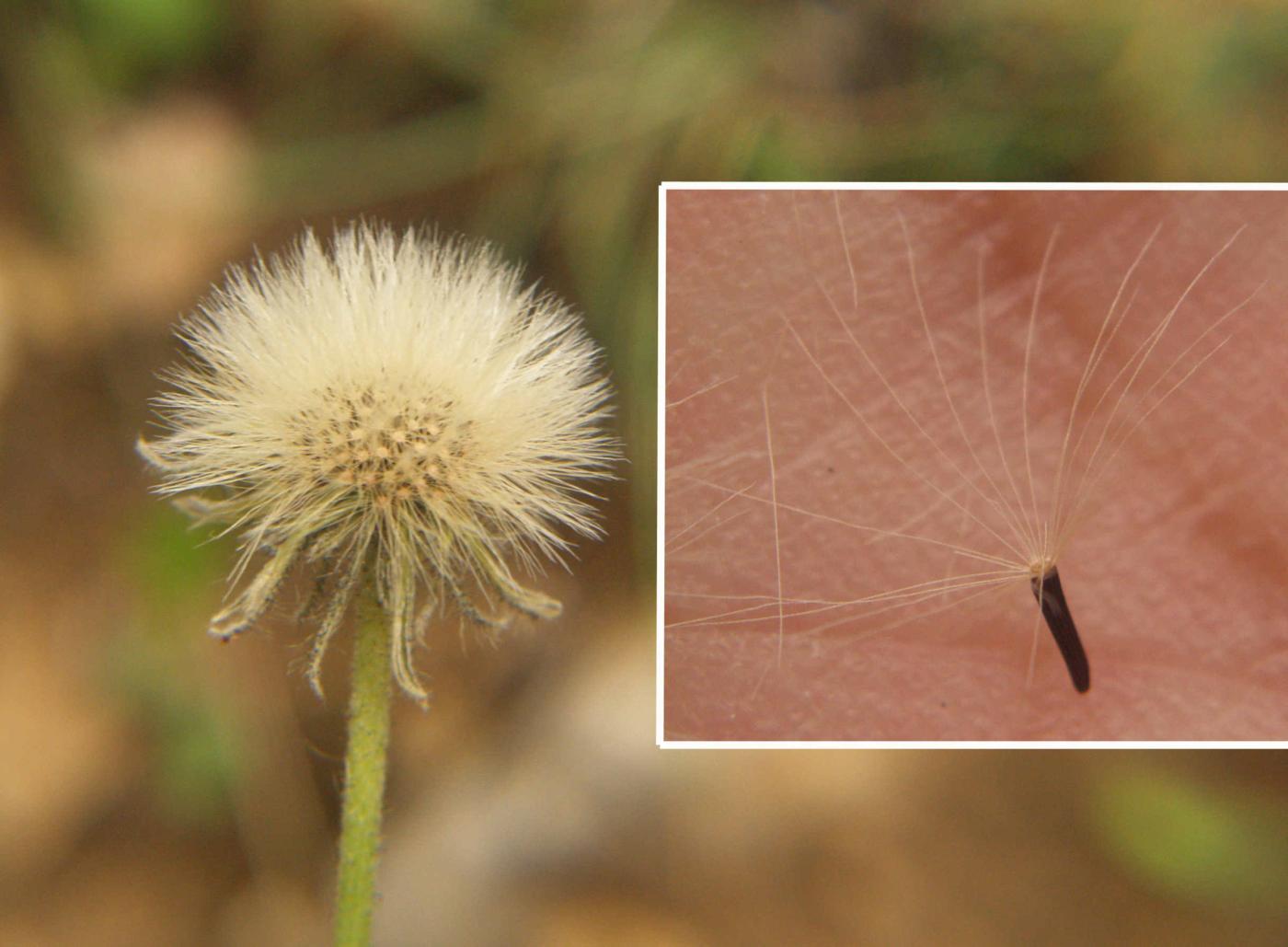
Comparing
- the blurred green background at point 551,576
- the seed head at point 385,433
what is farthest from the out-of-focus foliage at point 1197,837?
the seed head at point 385,433

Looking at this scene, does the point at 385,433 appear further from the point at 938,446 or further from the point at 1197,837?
the point at 1197,837

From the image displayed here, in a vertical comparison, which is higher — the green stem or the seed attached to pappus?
the seed attached to pappus

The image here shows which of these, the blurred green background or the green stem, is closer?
the green stem

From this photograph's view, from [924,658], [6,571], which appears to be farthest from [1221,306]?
[6,571]

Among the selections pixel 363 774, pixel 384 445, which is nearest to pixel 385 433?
pixel 384 445

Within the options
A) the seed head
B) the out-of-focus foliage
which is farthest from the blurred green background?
the seed head

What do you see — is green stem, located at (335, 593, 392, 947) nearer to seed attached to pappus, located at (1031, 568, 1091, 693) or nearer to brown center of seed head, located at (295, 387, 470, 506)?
brown center of seed head, located at (295, 387, 470, 506)

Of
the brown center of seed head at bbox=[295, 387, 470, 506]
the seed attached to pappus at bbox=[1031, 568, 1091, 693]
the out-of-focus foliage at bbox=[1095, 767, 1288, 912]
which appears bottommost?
the out-of-focus foliage at bbox=[1095, 767, 1288, 912]
